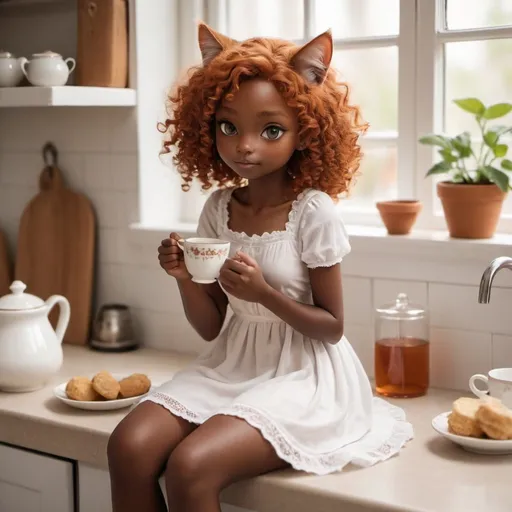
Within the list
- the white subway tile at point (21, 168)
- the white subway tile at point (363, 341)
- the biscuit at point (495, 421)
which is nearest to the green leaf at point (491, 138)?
the white subway tile at point (363, 341)

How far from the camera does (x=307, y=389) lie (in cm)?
175

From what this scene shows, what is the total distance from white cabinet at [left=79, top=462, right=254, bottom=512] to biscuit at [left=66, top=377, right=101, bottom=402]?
0.14m

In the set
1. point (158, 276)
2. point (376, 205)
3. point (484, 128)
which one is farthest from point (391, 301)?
point (158, 276)

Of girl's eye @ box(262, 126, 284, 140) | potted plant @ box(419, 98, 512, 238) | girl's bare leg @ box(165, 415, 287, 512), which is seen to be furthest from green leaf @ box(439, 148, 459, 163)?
girl's bare leg @ box(165, 415, 287, 512)

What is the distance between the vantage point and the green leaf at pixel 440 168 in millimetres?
2051

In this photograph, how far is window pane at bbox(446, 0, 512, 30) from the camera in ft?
7.00

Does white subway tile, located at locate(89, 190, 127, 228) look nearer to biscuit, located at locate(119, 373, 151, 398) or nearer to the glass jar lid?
biscuit, located at locate(119, 373, 151, 398)

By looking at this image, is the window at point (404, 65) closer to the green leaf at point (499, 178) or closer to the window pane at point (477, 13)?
the window pane at point (477, 13)

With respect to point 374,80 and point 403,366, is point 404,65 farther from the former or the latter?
point 403,366

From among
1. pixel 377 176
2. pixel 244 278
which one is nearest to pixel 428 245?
pixel 377 176

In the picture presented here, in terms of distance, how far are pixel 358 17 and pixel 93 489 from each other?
1236 mm

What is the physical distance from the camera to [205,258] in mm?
1670

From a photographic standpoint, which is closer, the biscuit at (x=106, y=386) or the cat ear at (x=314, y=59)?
the cat ear at (x=314, y=59)

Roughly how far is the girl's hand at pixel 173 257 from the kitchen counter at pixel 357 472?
348mm
